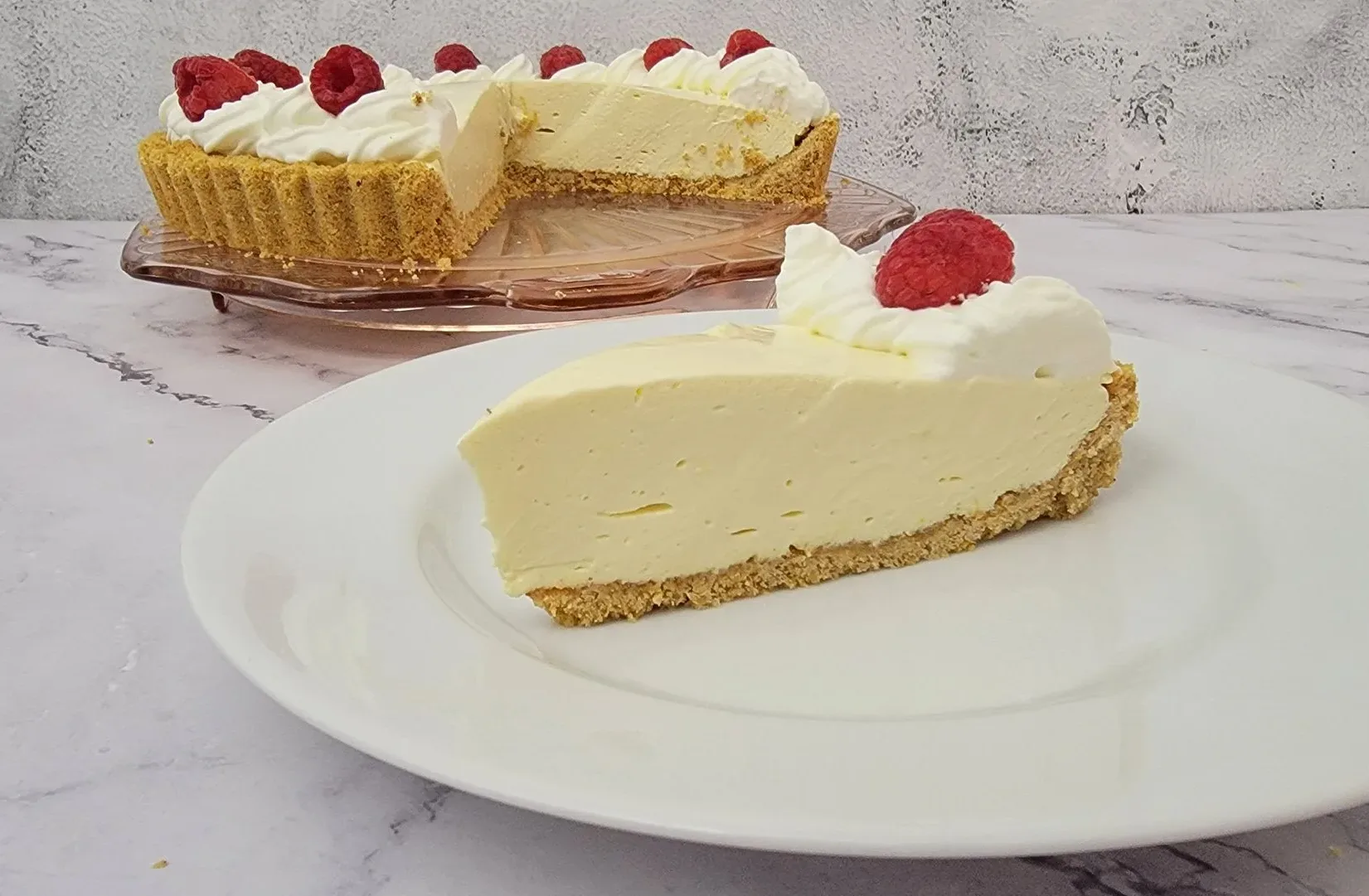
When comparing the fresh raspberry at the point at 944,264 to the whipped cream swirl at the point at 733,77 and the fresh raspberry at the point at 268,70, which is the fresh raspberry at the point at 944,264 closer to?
the whipped cream swirl at the point at 733,77

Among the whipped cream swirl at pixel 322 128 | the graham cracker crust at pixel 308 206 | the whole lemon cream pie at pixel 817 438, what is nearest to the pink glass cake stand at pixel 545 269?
the graham cracker crust at pixel 308 206

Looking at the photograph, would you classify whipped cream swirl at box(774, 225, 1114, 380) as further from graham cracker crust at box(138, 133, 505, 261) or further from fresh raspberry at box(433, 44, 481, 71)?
fresh raspberry at box(433, 44, 481, 71)

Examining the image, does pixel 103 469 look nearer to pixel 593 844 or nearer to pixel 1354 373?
pixel 593 844

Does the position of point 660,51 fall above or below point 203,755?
above

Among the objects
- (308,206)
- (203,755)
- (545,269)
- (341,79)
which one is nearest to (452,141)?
(341,79)

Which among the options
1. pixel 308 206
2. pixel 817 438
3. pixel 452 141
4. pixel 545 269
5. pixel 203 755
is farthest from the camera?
pixel 452 141

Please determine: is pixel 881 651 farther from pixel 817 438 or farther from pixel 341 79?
pixel 341 79

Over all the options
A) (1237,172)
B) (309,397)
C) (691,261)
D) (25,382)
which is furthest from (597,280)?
(1237,172)
